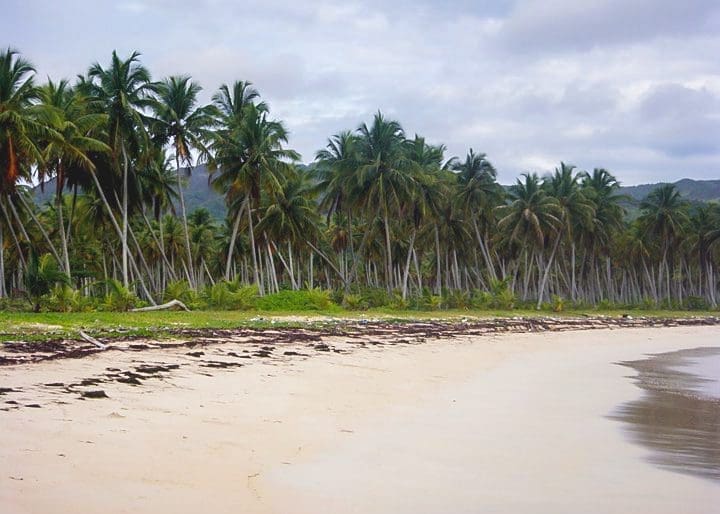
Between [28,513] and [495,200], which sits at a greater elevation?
[495,200]

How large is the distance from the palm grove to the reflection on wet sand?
689 inches

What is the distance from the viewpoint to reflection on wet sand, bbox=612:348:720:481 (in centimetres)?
629

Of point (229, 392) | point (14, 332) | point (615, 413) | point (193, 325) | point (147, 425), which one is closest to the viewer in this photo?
point (147, 425)

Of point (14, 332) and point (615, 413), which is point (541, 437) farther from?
point (14, 332)

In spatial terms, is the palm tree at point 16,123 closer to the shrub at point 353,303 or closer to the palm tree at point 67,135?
the palm tree at point 67,135

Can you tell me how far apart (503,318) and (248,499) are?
29516 millimetres

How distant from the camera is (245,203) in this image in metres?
A: 37.8

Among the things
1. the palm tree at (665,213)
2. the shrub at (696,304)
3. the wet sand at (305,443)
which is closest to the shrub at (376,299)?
the wet sand at (305,443)

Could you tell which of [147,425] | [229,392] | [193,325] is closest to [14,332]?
[193,325]

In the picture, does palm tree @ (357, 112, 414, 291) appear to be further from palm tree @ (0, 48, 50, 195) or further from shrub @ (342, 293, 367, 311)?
palm tree @ (0, 48, 50, 195)

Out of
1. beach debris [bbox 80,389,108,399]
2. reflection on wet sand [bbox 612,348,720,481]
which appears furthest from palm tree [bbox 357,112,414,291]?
beach debris [bbox 80,389,108,399]

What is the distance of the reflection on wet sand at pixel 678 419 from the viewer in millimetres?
6285

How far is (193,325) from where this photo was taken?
1802cm

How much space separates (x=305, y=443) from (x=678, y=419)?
5126 mm
